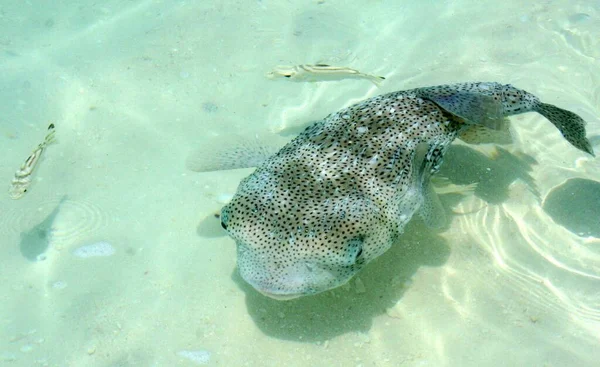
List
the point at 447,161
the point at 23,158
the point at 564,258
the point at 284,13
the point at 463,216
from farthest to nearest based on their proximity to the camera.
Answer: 1. the point at 284,13
2. the point at 23,158
3. the point at 447,161
4. the point at 463,216
5. the point at 564,258

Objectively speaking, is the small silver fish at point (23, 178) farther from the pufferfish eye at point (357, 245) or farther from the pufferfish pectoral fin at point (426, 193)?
the pufferfish pectoral fin at point (426, 193)

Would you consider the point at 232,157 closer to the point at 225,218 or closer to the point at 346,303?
the point at 225,218

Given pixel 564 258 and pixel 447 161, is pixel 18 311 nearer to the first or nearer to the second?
pixel 447 161

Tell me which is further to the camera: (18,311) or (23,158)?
(23,158)

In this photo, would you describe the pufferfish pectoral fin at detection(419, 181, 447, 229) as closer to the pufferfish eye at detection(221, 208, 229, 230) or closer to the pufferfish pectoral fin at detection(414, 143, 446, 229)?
the pufferfish pectoral fin at detection(414, 143, 446, 229)

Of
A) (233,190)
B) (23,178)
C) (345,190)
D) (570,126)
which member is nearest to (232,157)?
(233,190)

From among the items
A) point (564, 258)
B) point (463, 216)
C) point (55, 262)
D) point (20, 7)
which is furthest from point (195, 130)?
point (20, 7)

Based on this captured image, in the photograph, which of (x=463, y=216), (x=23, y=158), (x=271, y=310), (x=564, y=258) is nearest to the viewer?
(x=271, y=310)
